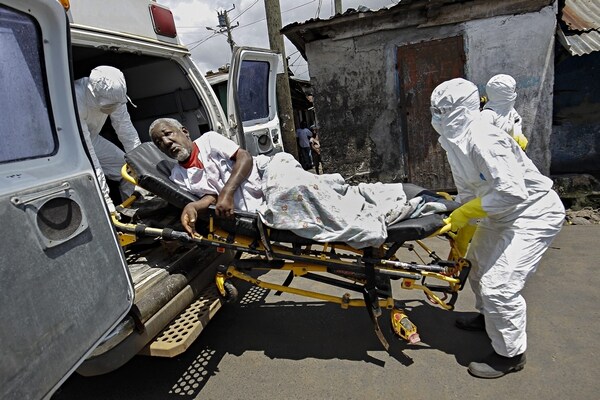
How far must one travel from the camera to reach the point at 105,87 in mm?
2777

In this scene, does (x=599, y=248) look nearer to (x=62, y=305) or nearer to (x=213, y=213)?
(x=213, y=213)

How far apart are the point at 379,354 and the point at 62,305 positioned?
196cm

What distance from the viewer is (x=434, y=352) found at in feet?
7.94

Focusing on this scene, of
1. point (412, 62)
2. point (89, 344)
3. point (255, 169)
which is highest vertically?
point (412, 62)

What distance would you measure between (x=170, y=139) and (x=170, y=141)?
0.05 feet

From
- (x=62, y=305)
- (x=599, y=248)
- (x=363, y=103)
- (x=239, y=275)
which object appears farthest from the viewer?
(x=363, y=103)

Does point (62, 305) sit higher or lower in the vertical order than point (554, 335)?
higher

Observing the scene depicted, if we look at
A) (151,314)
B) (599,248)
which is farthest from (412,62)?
(151,314)

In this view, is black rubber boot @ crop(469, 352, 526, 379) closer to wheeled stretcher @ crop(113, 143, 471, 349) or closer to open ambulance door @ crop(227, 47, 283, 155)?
wheeled stretcher @ crop(113, 143, 471, 349)

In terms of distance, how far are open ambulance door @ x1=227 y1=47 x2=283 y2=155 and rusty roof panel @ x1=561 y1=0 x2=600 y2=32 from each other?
485cm

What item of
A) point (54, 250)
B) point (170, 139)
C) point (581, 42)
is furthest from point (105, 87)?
point (581, 42)

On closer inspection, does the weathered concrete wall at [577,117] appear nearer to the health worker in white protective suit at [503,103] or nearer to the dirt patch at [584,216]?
the dirt patch at [584,216]

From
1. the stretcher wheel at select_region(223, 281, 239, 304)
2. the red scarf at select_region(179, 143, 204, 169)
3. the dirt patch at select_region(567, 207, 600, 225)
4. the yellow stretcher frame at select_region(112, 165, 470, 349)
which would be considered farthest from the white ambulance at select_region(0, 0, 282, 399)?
the dirt patch at select_region(567, 207, 600, 225)

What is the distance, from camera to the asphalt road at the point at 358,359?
2.12 metres
